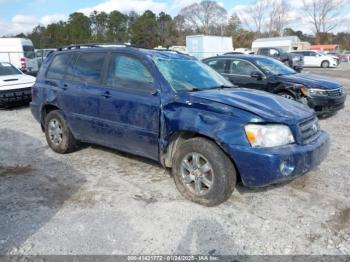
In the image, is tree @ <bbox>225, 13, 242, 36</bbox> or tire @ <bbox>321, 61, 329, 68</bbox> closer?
tire @ <bbox>321, 61, 329, 68</bbox>

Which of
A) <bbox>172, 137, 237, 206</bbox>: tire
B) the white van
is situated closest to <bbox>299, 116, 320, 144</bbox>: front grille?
<bbox>172, 137, 237, 206</bbox>: tire

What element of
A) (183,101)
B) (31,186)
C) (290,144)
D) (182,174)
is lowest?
(31,186)

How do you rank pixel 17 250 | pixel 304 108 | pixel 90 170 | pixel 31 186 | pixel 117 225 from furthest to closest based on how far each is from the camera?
pixel 90 170
pixel 31 186
pixel 304 108
pixel 117 225
pixel 17 250

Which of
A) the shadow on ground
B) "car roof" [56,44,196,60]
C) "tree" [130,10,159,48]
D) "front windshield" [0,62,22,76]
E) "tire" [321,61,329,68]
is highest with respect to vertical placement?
"tree" [130,10,159,48]

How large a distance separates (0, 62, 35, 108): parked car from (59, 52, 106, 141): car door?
5539 mm

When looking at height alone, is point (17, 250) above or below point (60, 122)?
below

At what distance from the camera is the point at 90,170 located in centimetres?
531

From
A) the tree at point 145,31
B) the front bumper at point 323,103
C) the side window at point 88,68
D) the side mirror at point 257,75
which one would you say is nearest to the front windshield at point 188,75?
the side window at point 88,68

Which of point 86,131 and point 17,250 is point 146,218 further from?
point 86,131

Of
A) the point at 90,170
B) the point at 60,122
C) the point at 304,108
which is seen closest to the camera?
the point at 304,108

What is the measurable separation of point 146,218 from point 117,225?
32 centimetres

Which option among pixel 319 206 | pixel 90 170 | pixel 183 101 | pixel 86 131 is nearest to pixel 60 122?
pixel 86 131

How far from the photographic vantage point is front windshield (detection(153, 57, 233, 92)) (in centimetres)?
454

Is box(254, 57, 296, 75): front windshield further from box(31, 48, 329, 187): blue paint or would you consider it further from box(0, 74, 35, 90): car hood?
box(0, 74, 35, 90): car hood
